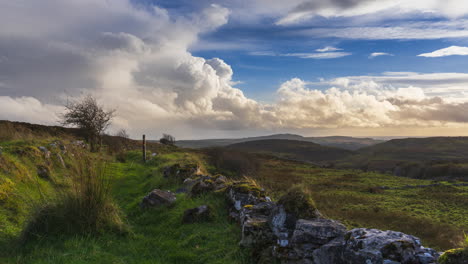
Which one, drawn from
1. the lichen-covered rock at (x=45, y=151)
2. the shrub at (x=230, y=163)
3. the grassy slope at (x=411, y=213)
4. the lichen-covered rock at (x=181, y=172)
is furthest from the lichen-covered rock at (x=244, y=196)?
the shrub at (x=230, y=163)

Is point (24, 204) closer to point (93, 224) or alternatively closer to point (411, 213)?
point (93, 224)

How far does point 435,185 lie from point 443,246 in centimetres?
3570

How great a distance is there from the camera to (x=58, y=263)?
507 cm

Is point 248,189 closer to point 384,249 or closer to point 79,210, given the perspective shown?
point 79,210

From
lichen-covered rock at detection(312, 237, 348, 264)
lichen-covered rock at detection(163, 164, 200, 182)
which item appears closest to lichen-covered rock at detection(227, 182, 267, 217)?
lichen-covered rock at detection(312, 237, 348, 264)

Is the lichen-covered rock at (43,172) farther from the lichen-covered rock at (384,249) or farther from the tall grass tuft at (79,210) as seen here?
the lichen-covered rock at (384,249)

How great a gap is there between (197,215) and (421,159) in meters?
151

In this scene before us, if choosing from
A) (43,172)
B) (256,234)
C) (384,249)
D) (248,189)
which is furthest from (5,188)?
(384,249)

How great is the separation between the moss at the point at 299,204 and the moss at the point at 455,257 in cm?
232

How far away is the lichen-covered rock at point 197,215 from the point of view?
Answer: 7.92 meters

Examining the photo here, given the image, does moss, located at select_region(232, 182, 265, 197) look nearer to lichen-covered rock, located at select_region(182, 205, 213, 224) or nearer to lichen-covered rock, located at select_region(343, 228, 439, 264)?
lichen-covered rock, located at select_region(182, 205, 213, 224)

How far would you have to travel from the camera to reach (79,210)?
253 inches

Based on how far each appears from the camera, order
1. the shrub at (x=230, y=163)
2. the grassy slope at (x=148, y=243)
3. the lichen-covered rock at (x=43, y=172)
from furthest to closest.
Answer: the shrub at (x=230, y=163) < the lichen-covered rock at (x=43, y=172) < the grassy slope at (x=148, y=243)

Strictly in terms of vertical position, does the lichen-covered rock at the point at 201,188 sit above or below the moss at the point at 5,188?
below
